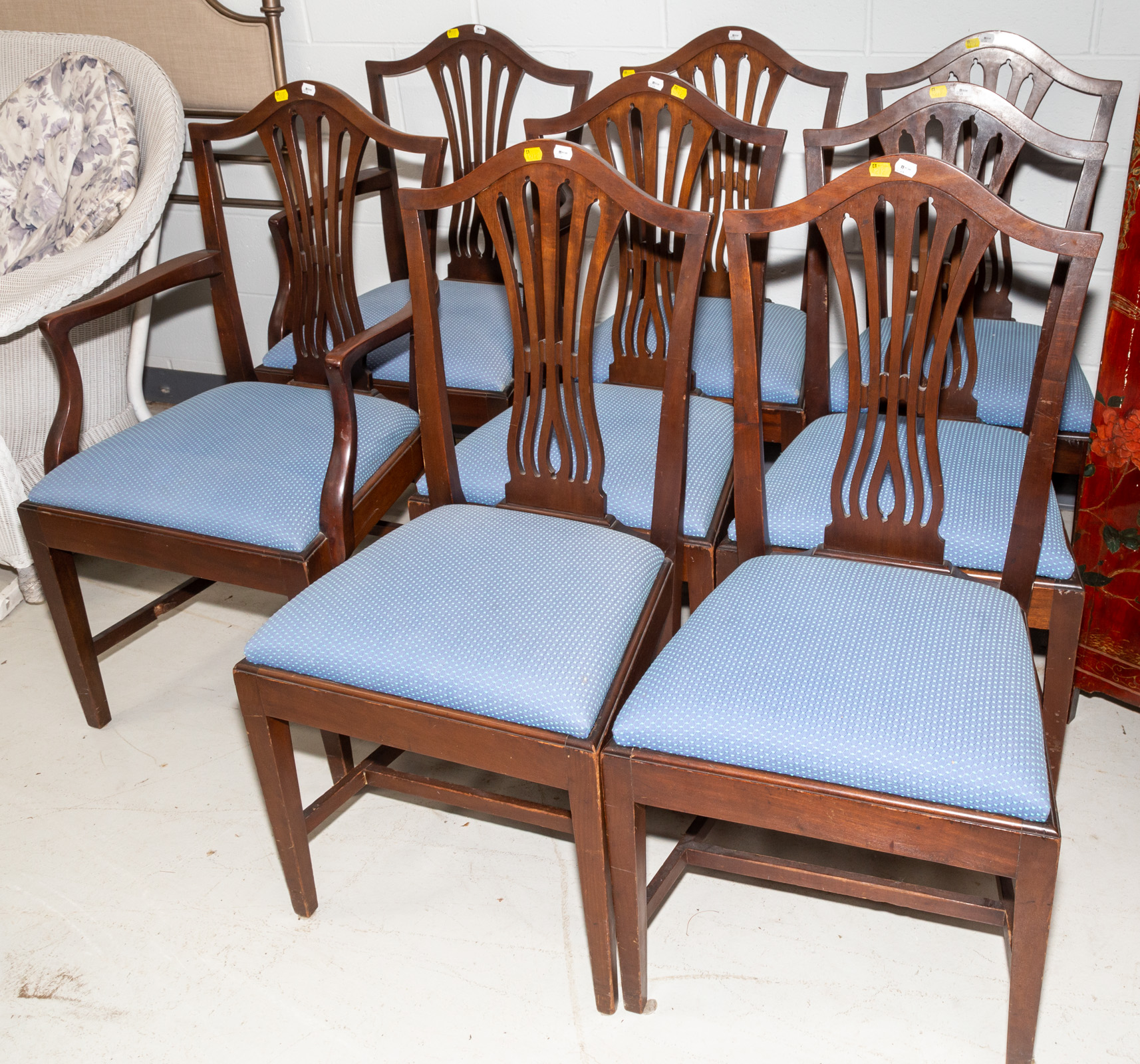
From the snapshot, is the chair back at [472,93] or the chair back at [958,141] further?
the chair back at [472,93]

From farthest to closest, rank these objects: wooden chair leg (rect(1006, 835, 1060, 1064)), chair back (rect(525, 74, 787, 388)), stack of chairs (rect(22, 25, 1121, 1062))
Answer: chair back (rect(525, 74, 787, 388)) → stack of chairs (rect(22, 25, 1121, 1062)) → wooden chair leg (rect(1006, 835, 1060, 1064))

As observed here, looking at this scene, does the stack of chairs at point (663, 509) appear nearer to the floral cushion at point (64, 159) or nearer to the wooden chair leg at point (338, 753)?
the wooden chair leg at point (338, 753)

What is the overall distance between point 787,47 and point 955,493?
1.29m

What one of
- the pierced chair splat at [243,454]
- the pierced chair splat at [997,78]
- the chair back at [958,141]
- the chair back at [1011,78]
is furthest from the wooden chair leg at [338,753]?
the chair back at [1011,78]

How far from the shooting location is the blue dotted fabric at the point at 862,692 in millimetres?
1139

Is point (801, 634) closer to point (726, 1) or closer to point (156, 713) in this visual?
point (156, 713)

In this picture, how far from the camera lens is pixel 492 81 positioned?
7.82ft

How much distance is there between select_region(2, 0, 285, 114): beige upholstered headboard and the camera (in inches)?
106

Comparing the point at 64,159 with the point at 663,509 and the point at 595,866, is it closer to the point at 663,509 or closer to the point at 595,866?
the point at 663,509

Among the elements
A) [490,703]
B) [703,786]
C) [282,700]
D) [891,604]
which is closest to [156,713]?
[282,700]

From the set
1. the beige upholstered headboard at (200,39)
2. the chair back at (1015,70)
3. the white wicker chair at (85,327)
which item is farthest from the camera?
the beige upholstered headboard at (200,39)

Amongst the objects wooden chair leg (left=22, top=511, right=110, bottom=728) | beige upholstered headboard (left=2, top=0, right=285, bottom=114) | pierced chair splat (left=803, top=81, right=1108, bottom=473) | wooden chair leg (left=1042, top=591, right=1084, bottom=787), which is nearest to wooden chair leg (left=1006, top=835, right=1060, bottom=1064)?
wooden chair leg (left=1042, top=591, right=1084, bottom=787)

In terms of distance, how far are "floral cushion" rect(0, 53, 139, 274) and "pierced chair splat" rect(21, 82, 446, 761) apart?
1.55 feet

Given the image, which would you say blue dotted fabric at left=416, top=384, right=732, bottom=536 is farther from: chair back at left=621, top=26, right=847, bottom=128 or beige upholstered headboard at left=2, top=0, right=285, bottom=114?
beige upholstered headboard at left=2, top=0, right=285, bottom=114
